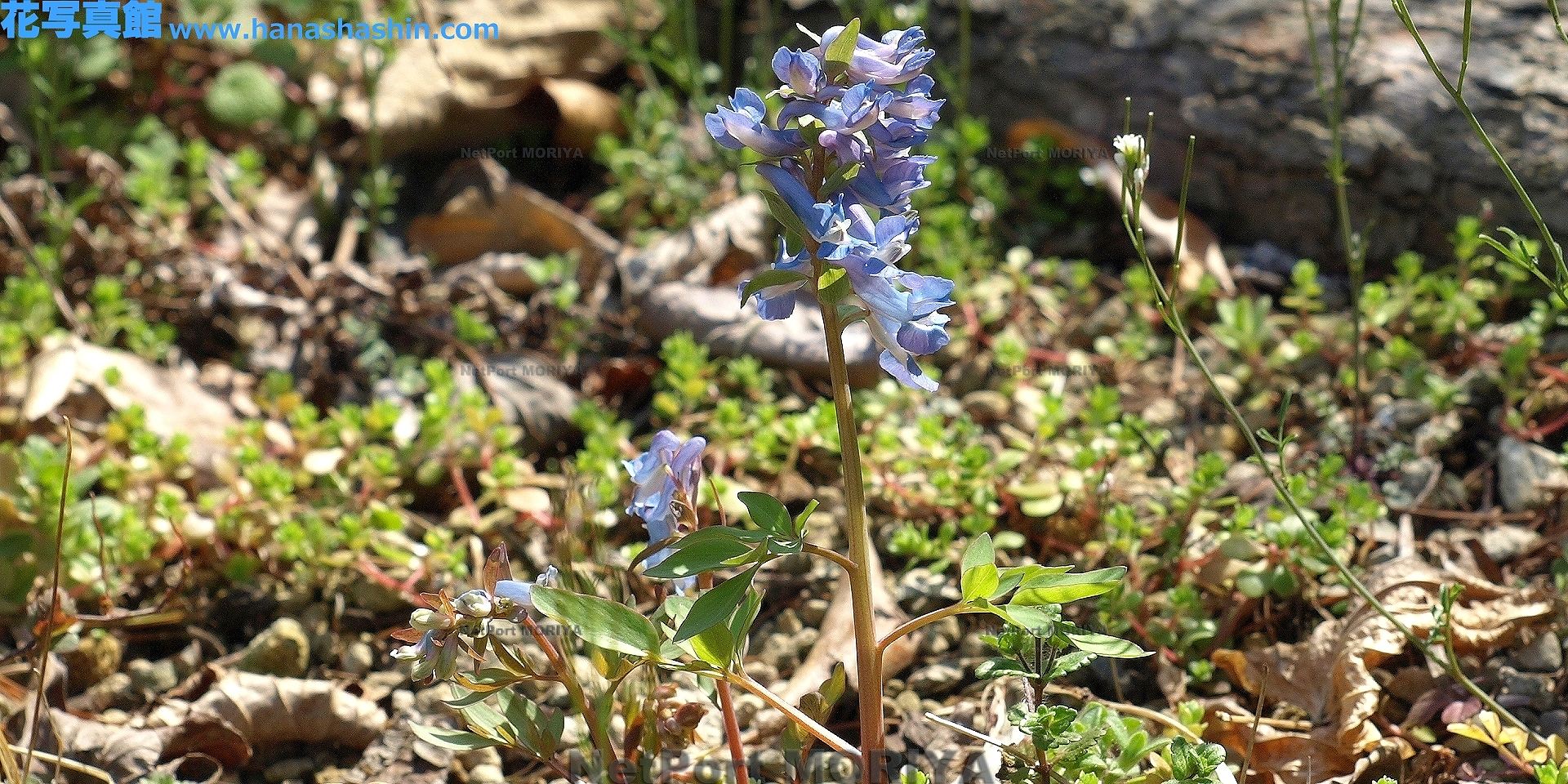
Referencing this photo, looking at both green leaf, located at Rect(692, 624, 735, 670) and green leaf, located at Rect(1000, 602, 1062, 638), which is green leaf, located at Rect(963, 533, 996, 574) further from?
green leaf, located at Rect(692, 624, 735, 670)

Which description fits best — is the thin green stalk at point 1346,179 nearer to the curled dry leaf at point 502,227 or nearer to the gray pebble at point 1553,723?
the gray pebble at point 1553,723

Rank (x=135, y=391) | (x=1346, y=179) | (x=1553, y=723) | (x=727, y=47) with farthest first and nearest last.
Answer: (x=727, y=47) → (x=135, y=391) → (x=1346, y=179) → (x=1553, y=723)

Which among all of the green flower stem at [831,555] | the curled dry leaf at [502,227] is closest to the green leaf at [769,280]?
the green flower stem at [831,555]

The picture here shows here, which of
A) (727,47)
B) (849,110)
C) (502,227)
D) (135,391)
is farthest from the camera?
(727,47)

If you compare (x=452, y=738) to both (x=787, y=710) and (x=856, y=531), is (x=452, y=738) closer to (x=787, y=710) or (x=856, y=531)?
(x=787, y=710)

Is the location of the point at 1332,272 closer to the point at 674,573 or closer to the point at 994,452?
the point at 994,452

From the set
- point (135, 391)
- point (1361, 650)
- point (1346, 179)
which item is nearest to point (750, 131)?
point (1361, 650)
